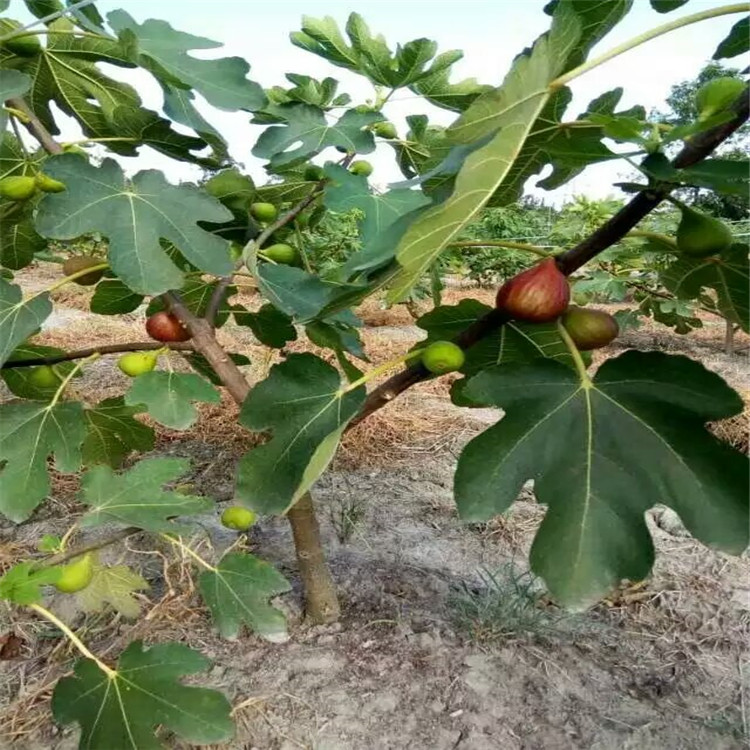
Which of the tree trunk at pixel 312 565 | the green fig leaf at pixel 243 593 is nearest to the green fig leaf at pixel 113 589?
the green fig leaf at pixel 243 593

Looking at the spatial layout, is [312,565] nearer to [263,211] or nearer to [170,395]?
[170,395]

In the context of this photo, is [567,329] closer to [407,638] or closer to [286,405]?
[286,405]

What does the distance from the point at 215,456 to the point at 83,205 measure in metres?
1.42

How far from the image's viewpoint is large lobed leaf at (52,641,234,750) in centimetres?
86

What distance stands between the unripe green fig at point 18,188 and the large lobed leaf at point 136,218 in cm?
6

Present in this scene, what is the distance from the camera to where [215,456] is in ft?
7.39

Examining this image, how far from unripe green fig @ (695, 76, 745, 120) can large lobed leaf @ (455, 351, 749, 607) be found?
9.9 inches

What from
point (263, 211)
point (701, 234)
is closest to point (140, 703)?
point (263, 211)

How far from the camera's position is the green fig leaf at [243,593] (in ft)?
3.25

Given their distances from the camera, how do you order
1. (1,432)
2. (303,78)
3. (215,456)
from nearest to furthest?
(1,432) → (303,78) → (215,456)

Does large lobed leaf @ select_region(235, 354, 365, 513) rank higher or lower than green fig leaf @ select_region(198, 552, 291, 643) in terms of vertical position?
higher

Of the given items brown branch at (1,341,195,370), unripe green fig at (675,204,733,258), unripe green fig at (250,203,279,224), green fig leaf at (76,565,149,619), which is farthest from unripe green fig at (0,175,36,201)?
unripe green fig at (675,204,733,258)

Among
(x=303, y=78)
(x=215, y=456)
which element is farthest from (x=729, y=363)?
(x=303, y=78)

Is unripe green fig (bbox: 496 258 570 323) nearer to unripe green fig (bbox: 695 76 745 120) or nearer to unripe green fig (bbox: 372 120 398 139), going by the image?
unripe green fig (bbox: 695 76 745 120)
